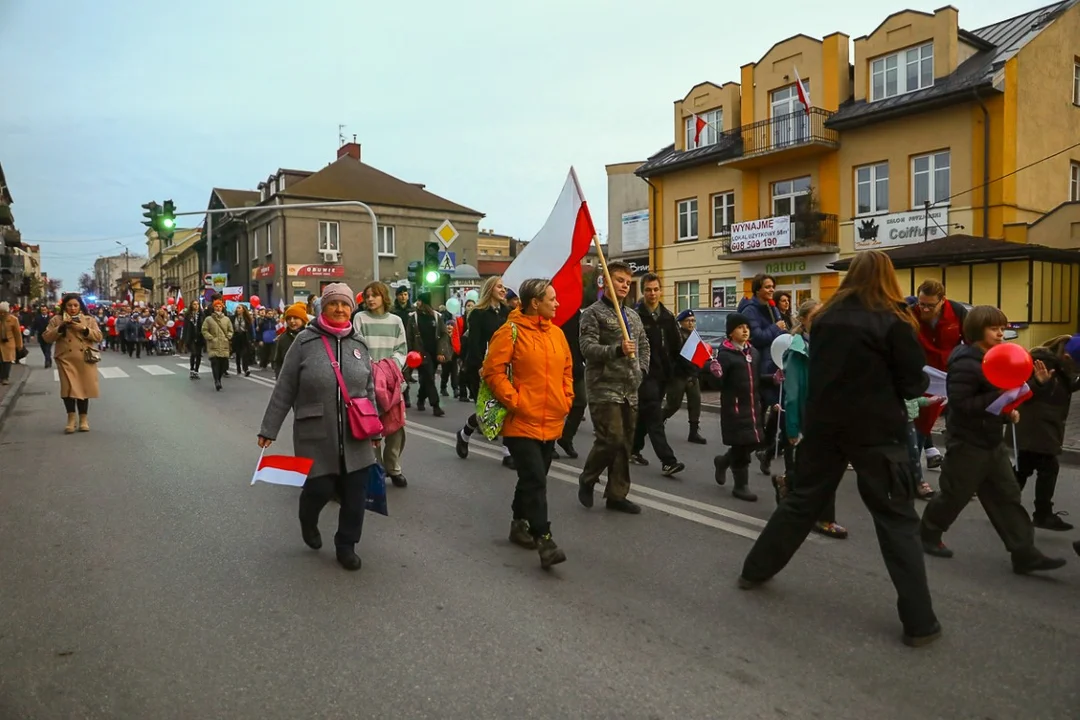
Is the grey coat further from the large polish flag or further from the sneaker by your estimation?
the large polish flag

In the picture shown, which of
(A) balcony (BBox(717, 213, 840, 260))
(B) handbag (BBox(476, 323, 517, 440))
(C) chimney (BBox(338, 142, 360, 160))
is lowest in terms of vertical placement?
(B) handbag (BBox(476, 323, 517, 440))

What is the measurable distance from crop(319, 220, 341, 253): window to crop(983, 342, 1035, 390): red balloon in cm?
4316

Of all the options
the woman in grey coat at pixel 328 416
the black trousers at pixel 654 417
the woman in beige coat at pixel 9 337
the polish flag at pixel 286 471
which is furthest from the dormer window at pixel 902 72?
the polish flag at pixel 286 471

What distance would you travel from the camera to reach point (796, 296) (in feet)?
92.1

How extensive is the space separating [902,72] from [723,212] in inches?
303

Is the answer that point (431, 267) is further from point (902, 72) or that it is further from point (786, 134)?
point (902, 72)

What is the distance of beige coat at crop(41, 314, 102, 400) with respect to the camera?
429 inches

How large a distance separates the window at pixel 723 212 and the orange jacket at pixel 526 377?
26.3 meters

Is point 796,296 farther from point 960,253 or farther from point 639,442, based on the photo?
point 639,442

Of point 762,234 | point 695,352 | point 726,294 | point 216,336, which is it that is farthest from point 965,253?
point 216,336

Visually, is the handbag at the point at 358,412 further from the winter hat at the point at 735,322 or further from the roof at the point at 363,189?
the roof at the point at 363,189

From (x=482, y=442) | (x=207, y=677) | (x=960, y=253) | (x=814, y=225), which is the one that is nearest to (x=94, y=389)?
(x=482, y=442)

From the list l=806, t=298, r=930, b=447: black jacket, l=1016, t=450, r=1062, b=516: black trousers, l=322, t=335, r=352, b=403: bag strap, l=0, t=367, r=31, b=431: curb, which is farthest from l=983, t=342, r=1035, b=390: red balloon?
l=0, t=367, r=31, b=431: curb

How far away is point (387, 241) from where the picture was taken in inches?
1832
